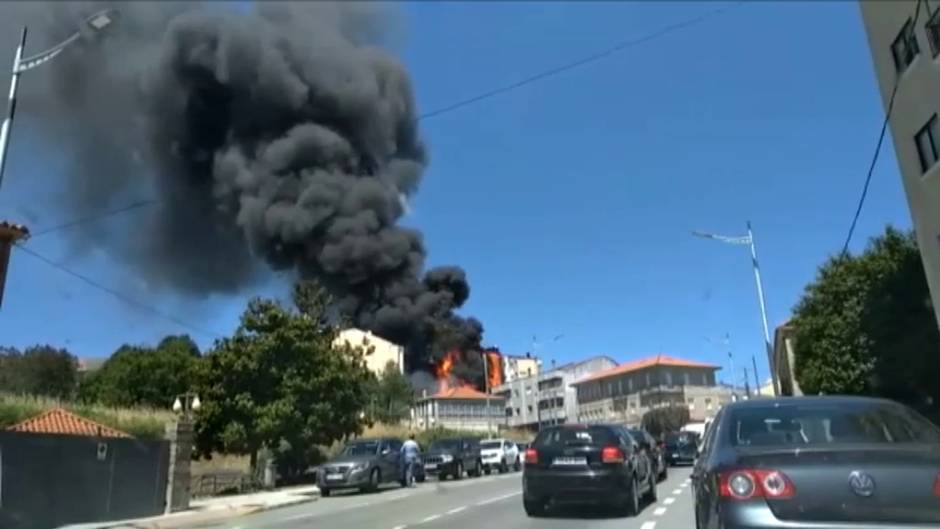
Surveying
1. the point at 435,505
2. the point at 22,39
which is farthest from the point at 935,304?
the point at 22,39

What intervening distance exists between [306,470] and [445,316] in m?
48.1

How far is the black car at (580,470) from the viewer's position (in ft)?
37.8

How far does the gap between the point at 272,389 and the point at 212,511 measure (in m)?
10.8

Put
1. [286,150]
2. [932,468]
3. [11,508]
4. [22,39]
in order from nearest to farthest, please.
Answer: [932,468] < [11,508] < [22,39] < [286,150]

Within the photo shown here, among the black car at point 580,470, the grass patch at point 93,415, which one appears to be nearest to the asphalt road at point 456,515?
the black car at point 580,470

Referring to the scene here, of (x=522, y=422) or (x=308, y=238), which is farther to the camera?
(x=522, y=422)

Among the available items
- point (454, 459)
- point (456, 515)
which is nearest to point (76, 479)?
point (456, 515)

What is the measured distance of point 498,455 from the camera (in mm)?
35844

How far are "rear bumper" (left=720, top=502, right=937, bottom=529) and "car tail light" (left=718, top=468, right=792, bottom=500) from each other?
0.19 ft

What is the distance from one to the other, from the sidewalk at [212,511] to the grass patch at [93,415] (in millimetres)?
4123

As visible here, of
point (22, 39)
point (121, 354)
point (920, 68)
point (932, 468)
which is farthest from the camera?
point (121, 354)

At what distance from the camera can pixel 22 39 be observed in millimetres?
15211

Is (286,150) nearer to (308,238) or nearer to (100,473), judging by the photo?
(308,238)

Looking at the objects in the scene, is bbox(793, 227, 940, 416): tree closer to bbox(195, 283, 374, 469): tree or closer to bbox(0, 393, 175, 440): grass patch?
bbox(195, 283, 374, 469): tree
